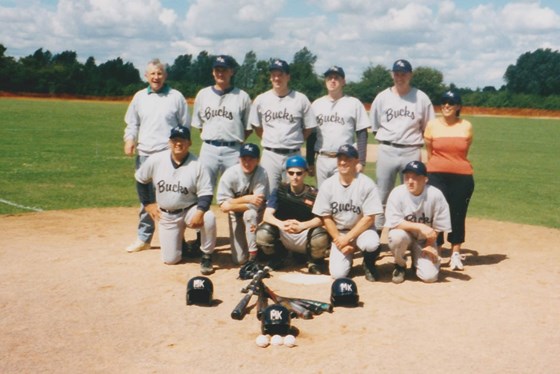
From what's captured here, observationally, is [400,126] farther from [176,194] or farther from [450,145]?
[176,194]

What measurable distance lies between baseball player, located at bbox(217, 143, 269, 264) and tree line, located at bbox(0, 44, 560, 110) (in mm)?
57891

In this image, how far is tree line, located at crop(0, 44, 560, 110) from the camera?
65000 millimetres

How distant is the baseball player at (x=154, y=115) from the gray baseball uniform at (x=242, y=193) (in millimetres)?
898

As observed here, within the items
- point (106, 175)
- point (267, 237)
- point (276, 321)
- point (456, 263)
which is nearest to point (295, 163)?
point (267, 237)

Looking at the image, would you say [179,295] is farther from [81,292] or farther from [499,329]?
[499,329]

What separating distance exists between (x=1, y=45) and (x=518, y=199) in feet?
223

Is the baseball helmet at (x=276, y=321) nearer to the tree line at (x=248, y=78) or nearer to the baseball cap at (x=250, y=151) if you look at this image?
the baseball cap at (x=250, y=151)

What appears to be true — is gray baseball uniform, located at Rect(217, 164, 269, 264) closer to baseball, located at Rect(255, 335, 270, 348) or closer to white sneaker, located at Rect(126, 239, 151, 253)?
white sneaker, located at Rect(126, 239, 151, 253)

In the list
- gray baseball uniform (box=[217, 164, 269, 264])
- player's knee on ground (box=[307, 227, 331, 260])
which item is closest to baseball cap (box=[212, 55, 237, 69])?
gray baseball uniform (box=[217, 164, 269, 264])

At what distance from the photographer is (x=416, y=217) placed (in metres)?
6.30

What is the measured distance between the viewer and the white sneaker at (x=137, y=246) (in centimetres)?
723

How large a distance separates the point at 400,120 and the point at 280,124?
1387mm

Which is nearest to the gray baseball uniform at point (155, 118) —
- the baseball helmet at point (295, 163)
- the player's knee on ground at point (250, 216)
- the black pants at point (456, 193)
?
the player's knee on ground at point (250, 216)

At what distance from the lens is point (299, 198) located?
6664 millimetres
